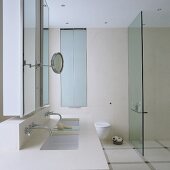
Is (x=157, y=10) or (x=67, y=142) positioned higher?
(x=157, y=10)

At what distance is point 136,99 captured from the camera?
165 inches

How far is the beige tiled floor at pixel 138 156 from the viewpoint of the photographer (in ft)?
11.0

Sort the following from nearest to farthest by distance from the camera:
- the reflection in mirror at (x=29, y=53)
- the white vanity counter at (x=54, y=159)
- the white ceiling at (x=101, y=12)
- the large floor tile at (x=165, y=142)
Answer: the white vanity counter at (x=54, y=159), the reflection in mirror at (x=29, y=53), the white ceiling at (x=101, y=12), the large floor tile at (x=165, y=142)

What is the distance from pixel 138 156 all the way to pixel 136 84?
4.29 feet

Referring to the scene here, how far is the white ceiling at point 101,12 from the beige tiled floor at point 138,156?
2503mm

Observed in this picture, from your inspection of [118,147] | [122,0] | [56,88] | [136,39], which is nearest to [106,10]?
[122,0]

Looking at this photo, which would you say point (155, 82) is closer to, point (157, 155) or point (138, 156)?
point (157, 155)

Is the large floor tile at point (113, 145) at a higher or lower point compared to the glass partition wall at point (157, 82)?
lower

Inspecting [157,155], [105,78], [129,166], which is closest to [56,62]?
[129,166]

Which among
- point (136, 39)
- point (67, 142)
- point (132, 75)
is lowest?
point (67, 142)

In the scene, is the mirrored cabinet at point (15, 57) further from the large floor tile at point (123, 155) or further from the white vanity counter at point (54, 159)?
the large floor tile at point (123, 155)

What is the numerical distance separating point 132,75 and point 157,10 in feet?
4.41

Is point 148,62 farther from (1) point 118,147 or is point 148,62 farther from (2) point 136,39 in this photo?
(1) point 118,147

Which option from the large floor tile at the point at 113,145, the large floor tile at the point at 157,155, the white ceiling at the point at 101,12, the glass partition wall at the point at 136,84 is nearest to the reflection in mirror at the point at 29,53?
the white ceiling at the point at 101,12
